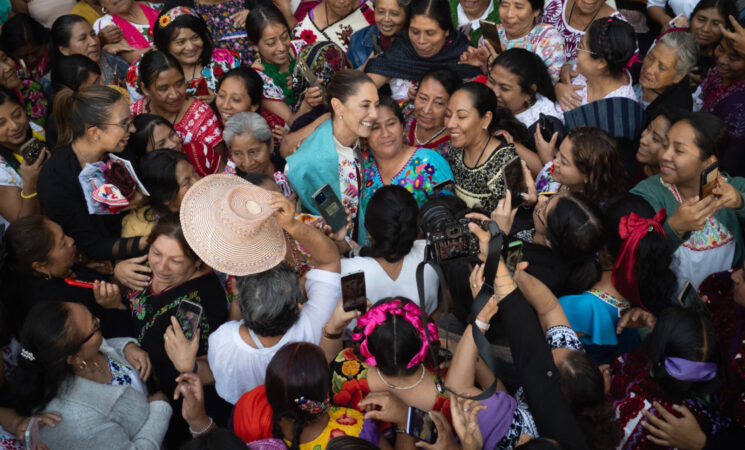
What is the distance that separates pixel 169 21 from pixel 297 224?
231 centimetres

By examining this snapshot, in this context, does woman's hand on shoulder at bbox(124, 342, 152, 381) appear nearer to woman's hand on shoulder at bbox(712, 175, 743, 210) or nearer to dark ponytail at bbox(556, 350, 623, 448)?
dark ponytail at bbox(556, 350, 623, 448)

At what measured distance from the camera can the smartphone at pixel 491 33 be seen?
371 cm

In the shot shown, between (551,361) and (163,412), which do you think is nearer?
(551,361)

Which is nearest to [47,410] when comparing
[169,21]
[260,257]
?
[260,257]

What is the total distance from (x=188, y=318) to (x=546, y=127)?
7.23 feet

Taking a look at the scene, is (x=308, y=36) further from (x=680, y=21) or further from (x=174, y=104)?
(x=680, y=21)

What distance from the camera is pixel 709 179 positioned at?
8.36 feet

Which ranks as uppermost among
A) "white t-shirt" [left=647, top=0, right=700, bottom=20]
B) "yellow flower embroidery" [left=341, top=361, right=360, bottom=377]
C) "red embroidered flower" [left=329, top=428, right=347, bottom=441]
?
"white t-shirt" [left=647, top=0, right=700, bottom=20]

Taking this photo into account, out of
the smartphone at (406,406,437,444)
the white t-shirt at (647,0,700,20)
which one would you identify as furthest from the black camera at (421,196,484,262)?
the white t-shirt at (647,0,700,20)

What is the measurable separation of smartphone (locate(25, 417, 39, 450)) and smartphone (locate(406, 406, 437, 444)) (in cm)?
121

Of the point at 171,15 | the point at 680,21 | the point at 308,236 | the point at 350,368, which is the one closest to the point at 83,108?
the point at 171,15

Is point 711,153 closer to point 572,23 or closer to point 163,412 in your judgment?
point 572,23

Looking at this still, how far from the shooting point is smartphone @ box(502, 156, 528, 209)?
3.06 metres

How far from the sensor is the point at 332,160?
10.5 ft
